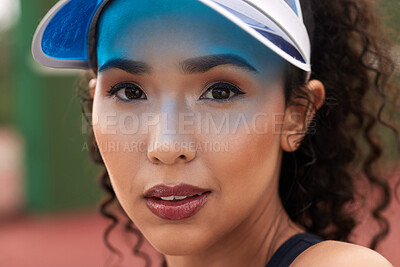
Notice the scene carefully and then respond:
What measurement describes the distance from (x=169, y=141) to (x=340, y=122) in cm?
103

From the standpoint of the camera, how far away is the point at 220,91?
1782 mm

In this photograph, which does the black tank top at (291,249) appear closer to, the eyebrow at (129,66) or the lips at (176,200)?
the lips at (176,200)

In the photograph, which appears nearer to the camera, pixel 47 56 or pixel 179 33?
pixel 179 33

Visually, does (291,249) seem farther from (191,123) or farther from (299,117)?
(191,123)

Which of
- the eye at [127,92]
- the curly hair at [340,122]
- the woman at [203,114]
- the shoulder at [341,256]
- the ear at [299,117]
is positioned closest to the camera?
the shoulder at [341,256]

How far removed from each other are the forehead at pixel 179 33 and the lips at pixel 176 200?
0.42 meters

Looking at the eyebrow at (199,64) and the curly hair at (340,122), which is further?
the curly hair at (340,122)

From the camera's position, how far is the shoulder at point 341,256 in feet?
5.12

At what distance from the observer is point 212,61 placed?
1.72 meters

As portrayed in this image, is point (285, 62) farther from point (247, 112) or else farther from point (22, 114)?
point (22, 114)

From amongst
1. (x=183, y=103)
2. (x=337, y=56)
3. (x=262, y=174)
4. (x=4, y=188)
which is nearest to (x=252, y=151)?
Answer: (x=262, y=174)

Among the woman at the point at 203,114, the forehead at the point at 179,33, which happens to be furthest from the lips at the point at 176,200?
the forehead at the point at 179,33

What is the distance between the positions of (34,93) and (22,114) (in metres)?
0.54

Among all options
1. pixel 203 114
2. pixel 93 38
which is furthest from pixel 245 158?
pixel 93 38
